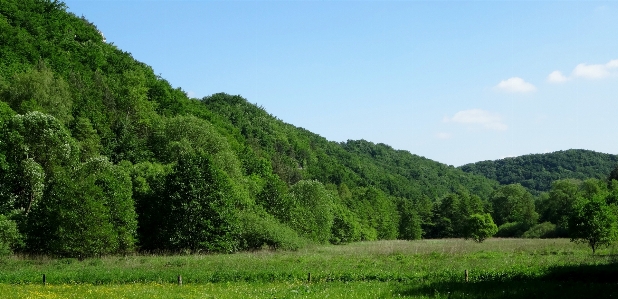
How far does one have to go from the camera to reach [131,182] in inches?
2111

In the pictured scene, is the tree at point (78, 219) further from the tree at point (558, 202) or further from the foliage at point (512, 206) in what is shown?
the foliage at point (512, 206)

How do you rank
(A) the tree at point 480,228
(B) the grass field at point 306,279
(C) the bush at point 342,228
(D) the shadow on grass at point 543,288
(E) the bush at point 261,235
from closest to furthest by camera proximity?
1. (D) the shadow on grass at point 543,288
2. (B) the grass field at point 306,279
3. (E) the bush at point 261,235
4. (A) the tree at point 480,228
5. (C) the bush at point 342,228

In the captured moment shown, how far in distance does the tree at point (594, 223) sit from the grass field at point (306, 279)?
56.2ft

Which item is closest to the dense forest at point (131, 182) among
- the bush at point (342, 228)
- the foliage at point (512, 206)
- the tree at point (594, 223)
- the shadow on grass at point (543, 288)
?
the bush at point (342, 228)

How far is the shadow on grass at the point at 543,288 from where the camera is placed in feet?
61.9

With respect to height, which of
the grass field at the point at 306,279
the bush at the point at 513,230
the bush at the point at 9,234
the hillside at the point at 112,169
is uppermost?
the hillside at the point at 112,169

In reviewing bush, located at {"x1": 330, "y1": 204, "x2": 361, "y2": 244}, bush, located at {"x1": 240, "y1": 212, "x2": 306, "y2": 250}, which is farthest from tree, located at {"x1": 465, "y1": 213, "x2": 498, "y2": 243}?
bush, located at {"x1": 330, "y1": 204, "x2": 361, "y2": 244}

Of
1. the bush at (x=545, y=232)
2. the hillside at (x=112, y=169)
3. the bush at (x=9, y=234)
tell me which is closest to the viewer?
the bush at (x=9, y=234)

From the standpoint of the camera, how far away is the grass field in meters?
20.7

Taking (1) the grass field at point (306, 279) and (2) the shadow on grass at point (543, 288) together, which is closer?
(2) the shadow on grass at point (543, 288)

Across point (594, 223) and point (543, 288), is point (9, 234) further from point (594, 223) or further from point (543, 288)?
point (594, 223)

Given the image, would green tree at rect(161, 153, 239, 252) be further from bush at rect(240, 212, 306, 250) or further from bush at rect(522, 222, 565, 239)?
bush at rect(522, 222, 565, 239)

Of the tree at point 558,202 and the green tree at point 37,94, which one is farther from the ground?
the green tree at point 37,94

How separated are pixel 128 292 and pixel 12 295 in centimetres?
495
